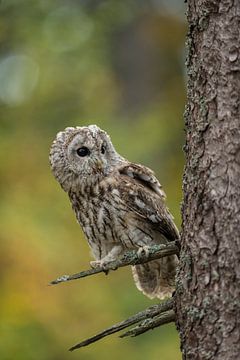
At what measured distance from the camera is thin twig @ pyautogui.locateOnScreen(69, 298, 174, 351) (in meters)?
4.29

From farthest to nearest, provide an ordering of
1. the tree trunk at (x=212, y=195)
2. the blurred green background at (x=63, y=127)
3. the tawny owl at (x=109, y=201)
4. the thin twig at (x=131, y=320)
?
1. the blurred green background at (x=63, y=127)
2. the tawny owl at (x=109, y=201)
3. the thin twig at (x=131, y=320)
4. the tree trunk at (x=212, y=195)

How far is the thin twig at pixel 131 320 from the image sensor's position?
4.29m

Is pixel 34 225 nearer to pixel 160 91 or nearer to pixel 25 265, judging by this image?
pixel 25 265

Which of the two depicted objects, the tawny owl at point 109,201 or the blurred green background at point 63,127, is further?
the blurred green background at point 63,127

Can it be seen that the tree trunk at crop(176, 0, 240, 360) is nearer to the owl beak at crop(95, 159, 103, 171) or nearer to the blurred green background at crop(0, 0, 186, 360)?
the owl beak at crop(95, 159, 103, 171)

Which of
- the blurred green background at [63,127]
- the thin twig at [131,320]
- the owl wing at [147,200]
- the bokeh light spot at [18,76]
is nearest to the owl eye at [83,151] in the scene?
the owl wing at [147,200]

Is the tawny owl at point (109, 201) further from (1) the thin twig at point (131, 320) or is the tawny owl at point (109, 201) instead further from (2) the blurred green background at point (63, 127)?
(2) the blurred green background at point (63, 127)

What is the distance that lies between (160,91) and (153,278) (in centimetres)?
762

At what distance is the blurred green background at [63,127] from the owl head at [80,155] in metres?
2.82

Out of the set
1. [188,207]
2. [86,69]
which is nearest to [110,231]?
[188,207]

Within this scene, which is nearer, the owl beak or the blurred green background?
the owl beak

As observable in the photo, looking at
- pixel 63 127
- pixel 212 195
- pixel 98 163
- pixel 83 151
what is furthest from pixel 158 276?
pixel 63 127

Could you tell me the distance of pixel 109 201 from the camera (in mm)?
5832

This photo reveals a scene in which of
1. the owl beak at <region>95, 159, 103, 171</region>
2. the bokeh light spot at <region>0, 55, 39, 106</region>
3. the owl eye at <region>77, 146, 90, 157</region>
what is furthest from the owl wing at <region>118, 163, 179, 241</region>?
the bokeh light spot at <region>0, 55, 39, 106</region>
